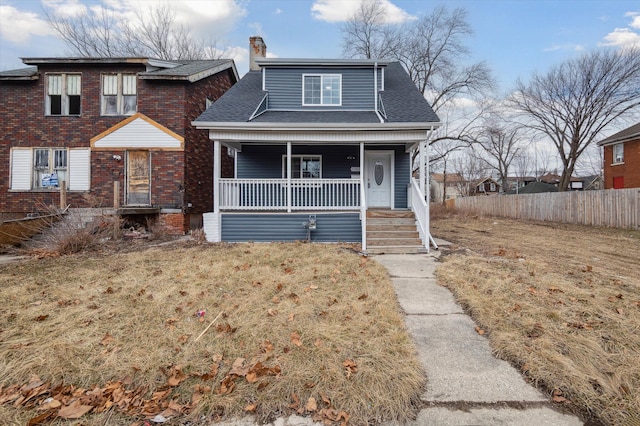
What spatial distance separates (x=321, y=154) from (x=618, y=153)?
23692 millimetres

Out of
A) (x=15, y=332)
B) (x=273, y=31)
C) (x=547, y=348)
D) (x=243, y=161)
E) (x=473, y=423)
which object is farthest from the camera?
(x=273, y=31)

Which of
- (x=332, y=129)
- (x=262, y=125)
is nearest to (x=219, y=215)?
(x=262, y=125)

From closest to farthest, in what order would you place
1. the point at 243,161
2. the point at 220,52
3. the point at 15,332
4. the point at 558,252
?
the point at 15,332
the point at 558,252
the point at 243,161
the point at 220,52

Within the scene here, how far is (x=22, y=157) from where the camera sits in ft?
40.3

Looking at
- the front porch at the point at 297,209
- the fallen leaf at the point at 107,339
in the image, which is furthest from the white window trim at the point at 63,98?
the fallen leaf at the point at 107,339

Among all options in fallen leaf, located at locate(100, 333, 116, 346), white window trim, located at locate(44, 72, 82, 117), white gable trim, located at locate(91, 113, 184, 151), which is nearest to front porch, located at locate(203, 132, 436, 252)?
white gable trim, located at locate(91, 113, 184, 151)

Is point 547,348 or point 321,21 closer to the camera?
point 547,348

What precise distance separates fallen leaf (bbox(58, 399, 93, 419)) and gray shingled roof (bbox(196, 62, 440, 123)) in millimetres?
8137

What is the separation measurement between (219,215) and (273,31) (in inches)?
570

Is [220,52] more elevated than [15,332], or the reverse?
[220,52]

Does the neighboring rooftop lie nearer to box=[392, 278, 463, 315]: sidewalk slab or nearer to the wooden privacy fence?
box=[392, 278, 463, 315]: sidewalk slab

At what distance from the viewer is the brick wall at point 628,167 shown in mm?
20156

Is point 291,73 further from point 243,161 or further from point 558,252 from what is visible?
point 558,252

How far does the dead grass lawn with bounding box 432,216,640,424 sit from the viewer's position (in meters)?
2.59
